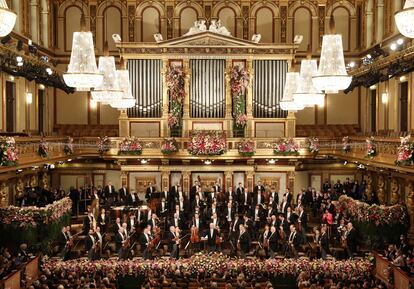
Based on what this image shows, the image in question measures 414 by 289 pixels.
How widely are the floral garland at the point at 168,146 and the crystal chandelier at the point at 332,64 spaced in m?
16.5

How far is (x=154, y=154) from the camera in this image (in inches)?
1166

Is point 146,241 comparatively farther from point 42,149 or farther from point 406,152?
point 406,152

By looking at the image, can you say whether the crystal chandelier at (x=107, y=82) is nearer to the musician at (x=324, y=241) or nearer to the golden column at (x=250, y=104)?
the musician at (x=324, y=241)

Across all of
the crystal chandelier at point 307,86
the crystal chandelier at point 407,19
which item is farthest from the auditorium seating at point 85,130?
the crystal chandelier at point 407,19

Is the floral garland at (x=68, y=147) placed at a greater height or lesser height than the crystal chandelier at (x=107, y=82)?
lesser

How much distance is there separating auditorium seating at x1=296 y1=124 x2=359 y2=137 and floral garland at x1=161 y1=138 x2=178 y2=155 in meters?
7.96

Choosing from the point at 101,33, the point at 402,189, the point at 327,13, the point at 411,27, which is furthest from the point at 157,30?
the point at 411,27

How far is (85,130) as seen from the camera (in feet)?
108

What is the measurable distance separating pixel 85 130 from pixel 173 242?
46.2 ft

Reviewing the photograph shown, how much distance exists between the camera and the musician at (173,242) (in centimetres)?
2062

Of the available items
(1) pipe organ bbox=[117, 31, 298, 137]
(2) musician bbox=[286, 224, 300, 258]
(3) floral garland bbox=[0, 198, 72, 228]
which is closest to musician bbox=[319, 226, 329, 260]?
(2) musician bbox=[286, 224, 300, 258]

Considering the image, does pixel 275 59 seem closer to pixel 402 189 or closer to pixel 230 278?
pixel 402 189

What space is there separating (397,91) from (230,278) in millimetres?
14470

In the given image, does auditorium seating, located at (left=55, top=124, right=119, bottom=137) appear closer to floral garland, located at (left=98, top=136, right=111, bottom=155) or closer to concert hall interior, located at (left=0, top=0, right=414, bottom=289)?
concert hall interior, located at (left=0, top=0, right=414, bottom=289)
